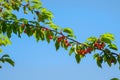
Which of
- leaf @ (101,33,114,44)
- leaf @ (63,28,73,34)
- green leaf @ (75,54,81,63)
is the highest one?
leaf @ (63,28,73,34)

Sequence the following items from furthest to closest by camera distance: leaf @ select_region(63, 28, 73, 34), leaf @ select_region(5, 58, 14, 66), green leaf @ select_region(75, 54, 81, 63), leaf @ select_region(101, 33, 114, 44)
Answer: leaf @ select_region(5, 58, 14, 66), green leaf @ select_region(75, 54, 81, 63), leaf @ select_region(63, 28, 73, 34), leaf @ select_region(101, 33, 114, 44)

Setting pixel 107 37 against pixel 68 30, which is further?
pixel 68 30

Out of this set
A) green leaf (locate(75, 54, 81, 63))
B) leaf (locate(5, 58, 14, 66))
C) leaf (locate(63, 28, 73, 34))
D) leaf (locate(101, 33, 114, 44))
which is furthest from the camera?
leaf (locate(5, 58, 14, 66))

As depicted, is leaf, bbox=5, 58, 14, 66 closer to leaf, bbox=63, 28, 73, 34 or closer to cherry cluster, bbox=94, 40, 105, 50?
leaf, bbox=63, 28, 73, 34

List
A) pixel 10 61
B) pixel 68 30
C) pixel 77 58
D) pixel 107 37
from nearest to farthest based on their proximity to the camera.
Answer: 1. pixel 107 37
2. pixel 68 30
3. pixel 77 58
4. pixel 10 61

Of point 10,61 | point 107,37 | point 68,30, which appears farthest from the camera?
point 10,61

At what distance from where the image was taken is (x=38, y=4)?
7512 mm

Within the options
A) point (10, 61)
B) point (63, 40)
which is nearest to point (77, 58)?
point (63, 40)

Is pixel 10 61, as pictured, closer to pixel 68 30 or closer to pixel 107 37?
pixel 68 30

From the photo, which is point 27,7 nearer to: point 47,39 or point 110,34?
point 47,39

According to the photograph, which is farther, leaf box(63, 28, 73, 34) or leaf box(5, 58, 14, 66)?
leaf box(5, 58, 14, 66)

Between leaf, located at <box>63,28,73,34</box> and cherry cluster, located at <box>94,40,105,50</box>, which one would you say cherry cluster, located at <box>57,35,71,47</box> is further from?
cherry cluster, located at <box>94,40,105,50</box>

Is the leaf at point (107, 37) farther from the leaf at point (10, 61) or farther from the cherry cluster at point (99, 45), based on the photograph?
the leaf at point (10, 61)

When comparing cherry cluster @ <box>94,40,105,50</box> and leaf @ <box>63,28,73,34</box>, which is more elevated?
leaf @ <box>63,28,73,34</box>
